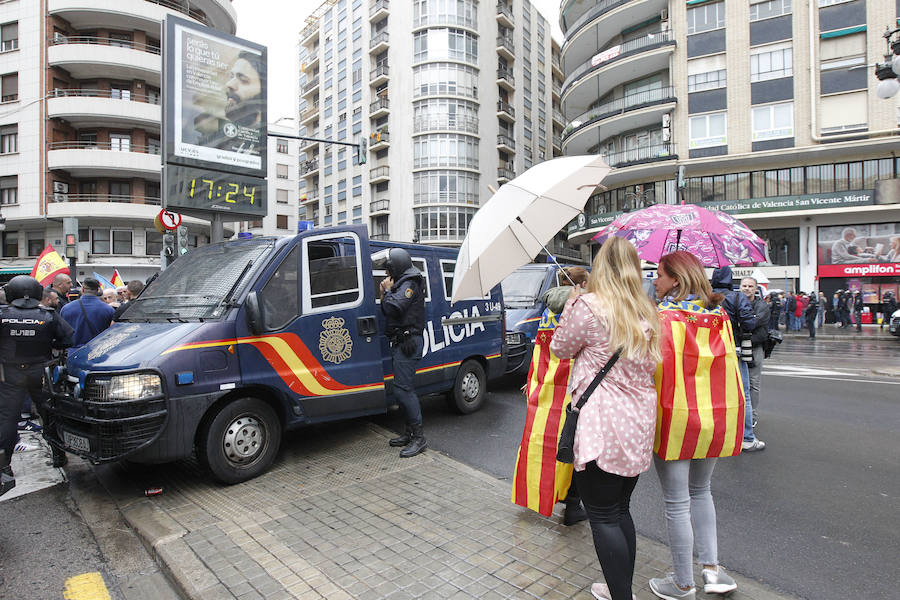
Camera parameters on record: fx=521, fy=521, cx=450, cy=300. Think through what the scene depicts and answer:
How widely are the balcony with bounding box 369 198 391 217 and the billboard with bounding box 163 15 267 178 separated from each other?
35.4m

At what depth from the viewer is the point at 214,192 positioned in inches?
386

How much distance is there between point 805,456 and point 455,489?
3.74 metres

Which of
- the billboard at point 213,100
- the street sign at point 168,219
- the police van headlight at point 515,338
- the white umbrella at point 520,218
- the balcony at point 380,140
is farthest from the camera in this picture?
the balcony at point 380,140

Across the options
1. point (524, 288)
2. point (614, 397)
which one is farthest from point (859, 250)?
point (614, 397)

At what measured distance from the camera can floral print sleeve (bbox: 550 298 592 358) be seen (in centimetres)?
238

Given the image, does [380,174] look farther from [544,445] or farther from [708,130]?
[544,445]

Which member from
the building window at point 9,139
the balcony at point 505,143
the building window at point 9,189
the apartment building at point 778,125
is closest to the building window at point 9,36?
the building window at point 9,139

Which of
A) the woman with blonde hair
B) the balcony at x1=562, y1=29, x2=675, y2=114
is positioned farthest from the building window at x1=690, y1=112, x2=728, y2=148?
the woman with blonde hair

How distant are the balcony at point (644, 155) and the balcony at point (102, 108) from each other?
2742cm

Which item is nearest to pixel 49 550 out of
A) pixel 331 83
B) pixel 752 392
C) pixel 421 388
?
pixel 421 388

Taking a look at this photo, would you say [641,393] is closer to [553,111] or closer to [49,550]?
[49,550]

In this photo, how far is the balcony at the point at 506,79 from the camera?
1868 inches

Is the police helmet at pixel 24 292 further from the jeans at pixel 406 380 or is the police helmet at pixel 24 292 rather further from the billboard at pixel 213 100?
the billboard at pixel 213 100

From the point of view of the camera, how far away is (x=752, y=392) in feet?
18.6
